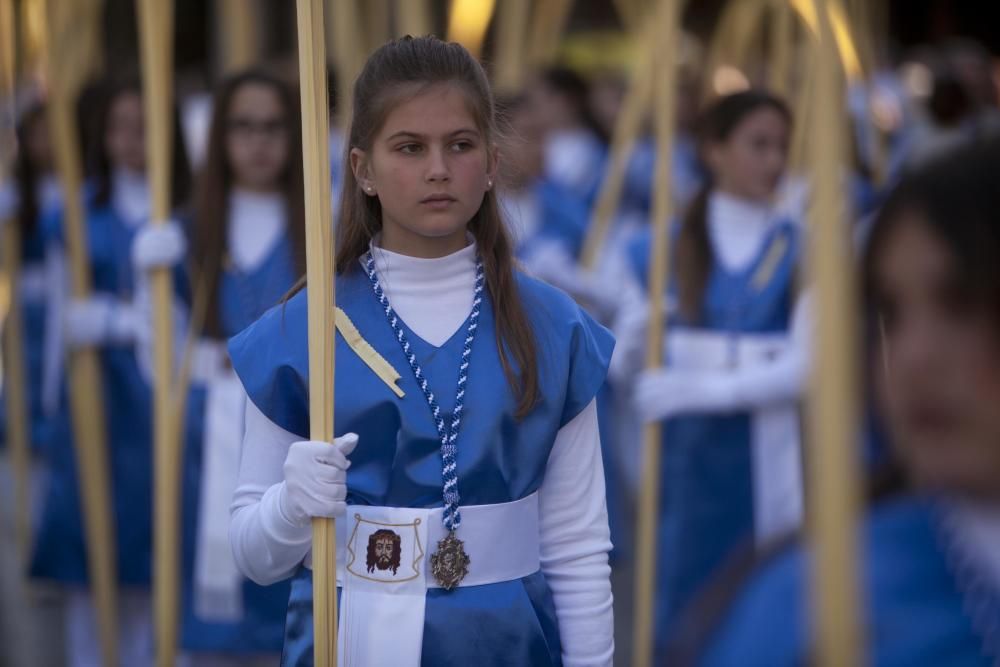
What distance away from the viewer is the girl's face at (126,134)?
182 inches

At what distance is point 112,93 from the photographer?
15.3 feet

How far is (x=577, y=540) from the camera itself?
2.09 meters

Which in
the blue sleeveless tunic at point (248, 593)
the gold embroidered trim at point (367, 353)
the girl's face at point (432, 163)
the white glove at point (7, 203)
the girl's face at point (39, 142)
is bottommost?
the blue sleeveless tunic at point (248, 593)

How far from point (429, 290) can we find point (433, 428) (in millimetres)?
217

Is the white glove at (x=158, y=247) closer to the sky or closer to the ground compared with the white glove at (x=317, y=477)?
closer to the sky

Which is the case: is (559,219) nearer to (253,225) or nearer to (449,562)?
(253,225)

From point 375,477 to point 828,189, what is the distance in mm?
947

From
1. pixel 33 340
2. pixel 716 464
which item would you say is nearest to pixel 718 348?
pixel 716 464

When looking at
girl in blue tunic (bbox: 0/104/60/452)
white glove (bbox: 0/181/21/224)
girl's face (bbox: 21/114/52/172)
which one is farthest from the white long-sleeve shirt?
girl's face (bbox: 21/114/52/172)

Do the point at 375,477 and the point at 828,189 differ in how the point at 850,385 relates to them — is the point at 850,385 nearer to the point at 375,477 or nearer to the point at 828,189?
the point at 828,189

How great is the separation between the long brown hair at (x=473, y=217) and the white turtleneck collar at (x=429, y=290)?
4cm

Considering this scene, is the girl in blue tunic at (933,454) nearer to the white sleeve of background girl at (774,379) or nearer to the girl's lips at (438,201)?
the girl's lips at (438,201)

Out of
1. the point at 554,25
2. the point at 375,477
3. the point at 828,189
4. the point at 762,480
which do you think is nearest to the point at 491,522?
the point at 375,477

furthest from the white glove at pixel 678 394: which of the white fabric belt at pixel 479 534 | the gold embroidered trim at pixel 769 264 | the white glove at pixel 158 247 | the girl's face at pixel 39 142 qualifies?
the girl's face at pixel 39 142
